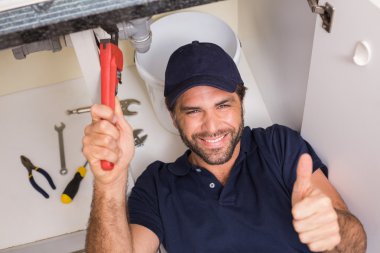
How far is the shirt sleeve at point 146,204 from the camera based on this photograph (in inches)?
42.5

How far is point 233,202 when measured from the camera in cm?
110

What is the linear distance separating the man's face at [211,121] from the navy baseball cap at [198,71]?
0.07ft

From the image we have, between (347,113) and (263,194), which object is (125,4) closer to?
(347,113)

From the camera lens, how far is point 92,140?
2.38 ft

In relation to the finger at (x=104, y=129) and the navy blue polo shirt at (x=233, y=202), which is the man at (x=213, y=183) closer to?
the navy blue polo shirt at (x=233, y=202)

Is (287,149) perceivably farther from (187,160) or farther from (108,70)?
(108,70)

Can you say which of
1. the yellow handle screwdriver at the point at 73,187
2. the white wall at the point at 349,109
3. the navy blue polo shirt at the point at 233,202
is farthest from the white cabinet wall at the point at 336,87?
the yellow handle screwdriver at the point at 73,187

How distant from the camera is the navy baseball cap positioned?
107 centimetres

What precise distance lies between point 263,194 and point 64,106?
77 centimetres

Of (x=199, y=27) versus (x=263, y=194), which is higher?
(x=199, y=27)

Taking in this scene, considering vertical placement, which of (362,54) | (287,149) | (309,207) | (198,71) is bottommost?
(287,149)

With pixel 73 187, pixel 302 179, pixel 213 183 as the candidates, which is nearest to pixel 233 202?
pixel 213 183

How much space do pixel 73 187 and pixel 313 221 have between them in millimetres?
724

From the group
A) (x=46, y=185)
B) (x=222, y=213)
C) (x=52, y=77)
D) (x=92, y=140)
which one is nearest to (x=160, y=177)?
(x=222, y=213)
